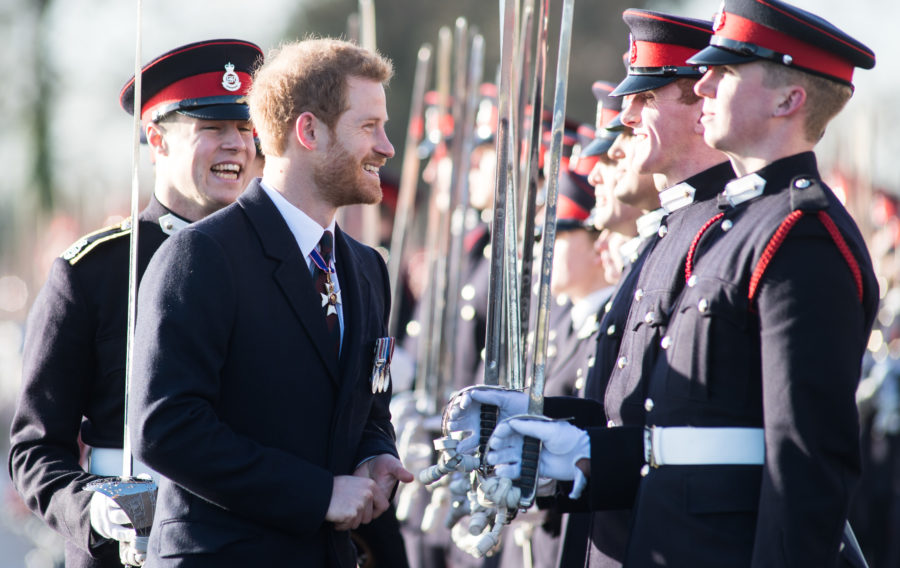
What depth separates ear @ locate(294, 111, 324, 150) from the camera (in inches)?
124

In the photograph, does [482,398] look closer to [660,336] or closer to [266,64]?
[660,336]

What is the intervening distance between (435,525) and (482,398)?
2.50 metres

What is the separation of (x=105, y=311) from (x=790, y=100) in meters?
2.03

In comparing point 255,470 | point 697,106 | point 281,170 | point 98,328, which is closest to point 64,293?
point 98,328

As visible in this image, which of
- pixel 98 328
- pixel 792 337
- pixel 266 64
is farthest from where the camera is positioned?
pixel 98 328

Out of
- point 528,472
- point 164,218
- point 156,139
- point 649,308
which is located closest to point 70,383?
point 164,218

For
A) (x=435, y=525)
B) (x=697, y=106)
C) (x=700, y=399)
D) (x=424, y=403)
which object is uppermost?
(x=697, y=106)

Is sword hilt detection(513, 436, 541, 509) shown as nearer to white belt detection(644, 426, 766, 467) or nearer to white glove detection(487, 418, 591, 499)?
white glove detection(487, 418, 591, 499)

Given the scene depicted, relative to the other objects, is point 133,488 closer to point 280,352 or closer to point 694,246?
point 280,352

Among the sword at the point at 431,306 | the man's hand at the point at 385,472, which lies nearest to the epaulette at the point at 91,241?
the man's hand at the point at 385,472

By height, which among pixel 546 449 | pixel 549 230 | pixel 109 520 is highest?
pixel 549 230

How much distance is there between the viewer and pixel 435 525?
5.61 meters

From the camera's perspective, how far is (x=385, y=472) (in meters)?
3.16

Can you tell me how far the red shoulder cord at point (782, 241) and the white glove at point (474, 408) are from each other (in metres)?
0.78
